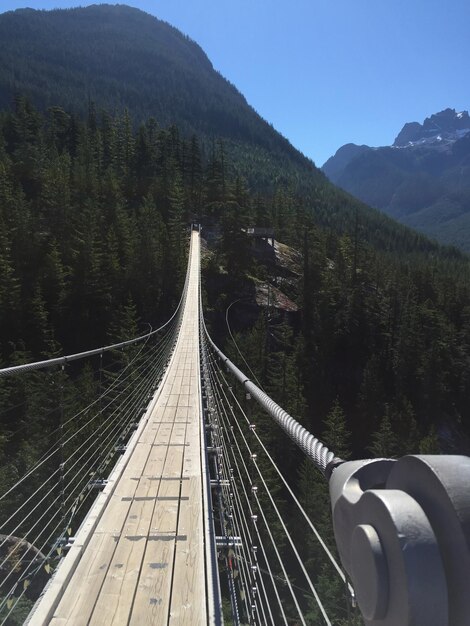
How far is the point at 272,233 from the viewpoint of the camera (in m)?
40.8

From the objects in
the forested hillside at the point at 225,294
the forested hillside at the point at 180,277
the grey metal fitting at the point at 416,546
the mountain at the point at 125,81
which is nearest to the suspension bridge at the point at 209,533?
the grey metal fitting at the point at 416,546

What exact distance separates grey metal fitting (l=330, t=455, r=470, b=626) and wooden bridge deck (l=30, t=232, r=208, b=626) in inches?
66.2

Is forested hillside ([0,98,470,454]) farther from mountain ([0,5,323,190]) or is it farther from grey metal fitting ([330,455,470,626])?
mountain ([0,5,323,190])

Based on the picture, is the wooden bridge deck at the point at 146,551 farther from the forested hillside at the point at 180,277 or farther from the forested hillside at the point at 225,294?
the forested hillside at the point at 180,277

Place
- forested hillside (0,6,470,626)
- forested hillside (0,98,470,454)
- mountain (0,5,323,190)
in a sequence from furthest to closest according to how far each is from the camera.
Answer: mountain (0,5,323,190)
forested hillside (0,98,470,454)
forested hillside (0,6,470,626)

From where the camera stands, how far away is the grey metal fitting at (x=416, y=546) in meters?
0.58

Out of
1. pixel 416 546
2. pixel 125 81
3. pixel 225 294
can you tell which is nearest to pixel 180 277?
pixel 225 294

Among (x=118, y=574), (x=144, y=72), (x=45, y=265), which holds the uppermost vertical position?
(x=144, y=72)

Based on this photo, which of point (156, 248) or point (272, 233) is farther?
point (272, 233)

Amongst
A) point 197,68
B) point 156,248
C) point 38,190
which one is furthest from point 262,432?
point 197,68

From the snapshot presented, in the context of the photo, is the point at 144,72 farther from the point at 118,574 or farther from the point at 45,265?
the point at 118,574

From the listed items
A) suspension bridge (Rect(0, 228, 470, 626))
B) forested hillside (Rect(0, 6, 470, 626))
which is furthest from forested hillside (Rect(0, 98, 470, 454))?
suspension bridge (Rect(0, 228, 470, 626))

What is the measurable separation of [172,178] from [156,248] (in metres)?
14.2

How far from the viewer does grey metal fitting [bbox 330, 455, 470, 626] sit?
580 mm
